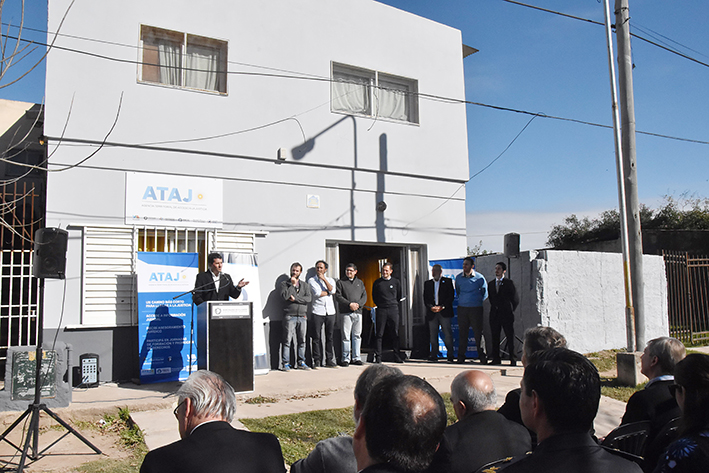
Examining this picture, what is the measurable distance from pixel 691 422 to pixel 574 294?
8625mm

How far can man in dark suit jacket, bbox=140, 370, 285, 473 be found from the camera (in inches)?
88.4

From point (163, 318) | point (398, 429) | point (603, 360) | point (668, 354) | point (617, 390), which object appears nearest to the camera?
point (398, 429)

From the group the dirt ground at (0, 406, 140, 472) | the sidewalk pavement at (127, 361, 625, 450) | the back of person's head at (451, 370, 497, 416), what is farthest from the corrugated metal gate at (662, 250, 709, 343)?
the dirt ground at (0, 406, 140, 472)

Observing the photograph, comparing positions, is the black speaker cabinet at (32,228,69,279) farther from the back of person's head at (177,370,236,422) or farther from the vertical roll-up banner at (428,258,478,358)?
the vertical roll-up banner at (428,258,478,358)

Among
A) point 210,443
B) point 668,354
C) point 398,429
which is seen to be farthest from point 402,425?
point 668,354

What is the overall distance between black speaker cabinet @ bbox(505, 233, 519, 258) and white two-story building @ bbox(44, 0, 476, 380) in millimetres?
1436

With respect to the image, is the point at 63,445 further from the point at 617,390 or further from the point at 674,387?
the point at 617,390

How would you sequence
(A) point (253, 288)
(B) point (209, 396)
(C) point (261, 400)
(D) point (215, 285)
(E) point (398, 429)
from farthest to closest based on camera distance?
1. (A) point (253, 288)
2. (D) point (215, 285)
3. (C) point (261, 400)
4. (B) point (209, 396)
5. (E) point (398, 429)

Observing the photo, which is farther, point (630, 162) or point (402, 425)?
point (630, 162)

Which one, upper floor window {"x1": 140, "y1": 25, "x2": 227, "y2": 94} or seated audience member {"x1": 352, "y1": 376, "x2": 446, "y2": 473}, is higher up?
upper floor window {"x1": 140, "y1": 25, "x2": 227, "y2": 94}

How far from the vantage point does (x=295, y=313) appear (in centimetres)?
877

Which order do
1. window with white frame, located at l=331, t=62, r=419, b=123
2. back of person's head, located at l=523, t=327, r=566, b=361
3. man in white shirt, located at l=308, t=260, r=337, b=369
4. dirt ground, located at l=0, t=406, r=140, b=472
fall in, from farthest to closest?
window with white frame, located at l=331, t=62, r=419, b=123 → man in white shirt, located at l=308, t=260, r=337, b=369 → dirt ground, located at l=0, t=406, r=140, b=472 → back of person's head, located at l=523, t=327, r=566, b=361

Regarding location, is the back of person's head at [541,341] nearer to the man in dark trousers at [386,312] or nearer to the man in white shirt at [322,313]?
the man in white shirt at [322,313]

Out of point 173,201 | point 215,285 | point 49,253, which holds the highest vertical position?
point 173,201
